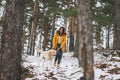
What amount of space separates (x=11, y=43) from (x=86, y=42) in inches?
85.5

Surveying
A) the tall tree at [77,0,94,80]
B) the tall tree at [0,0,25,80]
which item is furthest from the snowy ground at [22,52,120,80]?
the tall tree at [0,0,25,80]

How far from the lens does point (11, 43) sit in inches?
301

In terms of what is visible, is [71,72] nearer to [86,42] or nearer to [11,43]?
[86,42]

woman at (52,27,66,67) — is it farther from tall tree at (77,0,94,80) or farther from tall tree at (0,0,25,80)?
tall tree at (0,0,25,80)

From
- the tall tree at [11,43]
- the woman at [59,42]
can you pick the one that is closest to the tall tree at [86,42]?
the tall tree at [11,43]

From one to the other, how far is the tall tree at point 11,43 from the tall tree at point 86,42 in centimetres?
181

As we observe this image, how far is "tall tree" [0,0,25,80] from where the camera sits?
7582mm

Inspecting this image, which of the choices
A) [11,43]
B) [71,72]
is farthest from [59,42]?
[11,43]

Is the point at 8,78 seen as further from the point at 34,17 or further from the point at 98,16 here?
the point at 34,17

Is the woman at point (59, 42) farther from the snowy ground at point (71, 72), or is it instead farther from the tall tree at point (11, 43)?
the tall tree at point (11, 43)

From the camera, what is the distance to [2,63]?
7.61 m

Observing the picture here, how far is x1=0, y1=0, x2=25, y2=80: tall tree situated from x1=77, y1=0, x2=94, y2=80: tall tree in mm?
1807

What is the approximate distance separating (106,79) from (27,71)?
3.78m

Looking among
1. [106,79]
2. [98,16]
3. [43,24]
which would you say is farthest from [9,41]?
[43,24]
